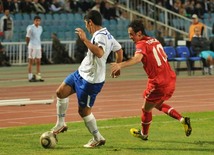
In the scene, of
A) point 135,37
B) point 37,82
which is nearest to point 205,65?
point 37,82

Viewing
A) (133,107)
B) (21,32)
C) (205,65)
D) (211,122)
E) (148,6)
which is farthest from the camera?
(148,6)

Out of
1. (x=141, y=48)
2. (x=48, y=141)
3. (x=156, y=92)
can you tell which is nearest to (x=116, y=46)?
(x=141, y=48)

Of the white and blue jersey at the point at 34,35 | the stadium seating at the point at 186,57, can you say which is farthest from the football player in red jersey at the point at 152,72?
the stadium seating at the point at 186,57

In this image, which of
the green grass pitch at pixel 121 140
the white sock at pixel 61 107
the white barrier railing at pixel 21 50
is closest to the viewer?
the green grass pitch at pixel 121 140

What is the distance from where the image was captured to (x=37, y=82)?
28.4 metres

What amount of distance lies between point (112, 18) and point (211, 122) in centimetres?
2505

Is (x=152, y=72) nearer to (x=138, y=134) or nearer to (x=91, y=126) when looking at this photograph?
(x=138, y=134)

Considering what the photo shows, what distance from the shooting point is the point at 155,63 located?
13.8 meters

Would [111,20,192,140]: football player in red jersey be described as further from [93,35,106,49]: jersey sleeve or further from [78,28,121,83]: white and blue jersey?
[93,35,106,49]: jersey sleeve

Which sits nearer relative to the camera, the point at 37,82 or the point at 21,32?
the point at 37,82

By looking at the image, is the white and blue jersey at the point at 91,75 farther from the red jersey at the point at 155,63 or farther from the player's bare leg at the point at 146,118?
the player's bare leg at the point at 146,118

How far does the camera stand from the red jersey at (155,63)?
13.7 metres

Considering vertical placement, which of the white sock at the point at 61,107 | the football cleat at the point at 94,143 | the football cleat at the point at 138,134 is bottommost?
the football cleat at the point at 138,134

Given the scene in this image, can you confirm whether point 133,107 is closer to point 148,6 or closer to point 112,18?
point 112,18
